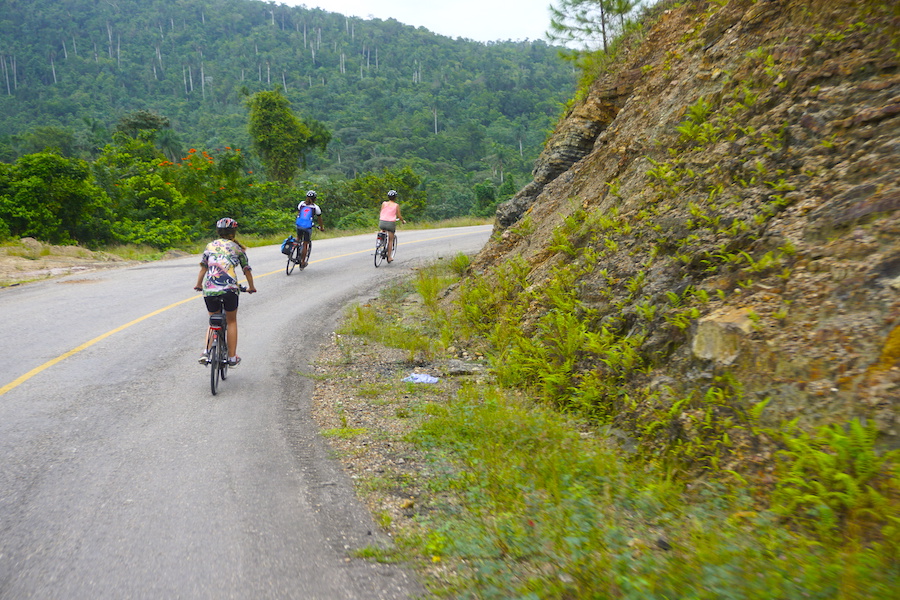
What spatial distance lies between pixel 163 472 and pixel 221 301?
3.04 metres

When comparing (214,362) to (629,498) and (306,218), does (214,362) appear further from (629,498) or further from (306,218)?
(306,218)

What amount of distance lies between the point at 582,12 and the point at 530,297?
781cm

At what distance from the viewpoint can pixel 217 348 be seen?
722 centimetres

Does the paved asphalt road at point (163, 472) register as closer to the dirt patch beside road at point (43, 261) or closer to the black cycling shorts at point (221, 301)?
the black cycling shorts at point (221, 301)

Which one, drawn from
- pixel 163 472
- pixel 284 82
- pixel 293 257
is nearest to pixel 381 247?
pixel 293 257

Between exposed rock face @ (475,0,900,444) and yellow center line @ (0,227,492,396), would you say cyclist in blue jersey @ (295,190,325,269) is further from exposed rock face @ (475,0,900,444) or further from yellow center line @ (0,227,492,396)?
exposed rock face @ (475,0,900,444)

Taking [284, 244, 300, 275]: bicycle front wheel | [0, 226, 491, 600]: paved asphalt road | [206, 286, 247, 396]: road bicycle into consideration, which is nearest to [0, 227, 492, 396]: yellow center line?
[0, 226, 491, 600]: paved asphalt road

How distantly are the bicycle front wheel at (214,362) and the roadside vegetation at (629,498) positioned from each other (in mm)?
2177

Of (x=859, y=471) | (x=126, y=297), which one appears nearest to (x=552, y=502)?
(x=859, y=471)

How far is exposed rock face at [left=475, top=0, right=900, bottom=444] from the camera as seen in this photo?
13.8ft

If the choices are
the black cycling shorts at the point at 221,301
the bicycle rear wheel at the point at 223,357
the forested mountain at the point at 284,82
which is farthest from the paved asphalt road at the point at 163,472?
the forested mountain at the point at 284,82

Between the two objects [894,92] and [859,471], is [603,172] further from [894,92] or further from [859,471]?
[859,471]

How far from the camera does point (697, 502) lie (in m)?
4.10

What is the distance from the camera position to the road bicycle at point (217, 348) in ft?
23.3
